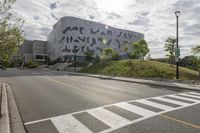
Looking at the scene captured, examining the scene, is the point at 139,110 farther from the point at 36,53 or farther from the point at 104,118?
the point at 36,53

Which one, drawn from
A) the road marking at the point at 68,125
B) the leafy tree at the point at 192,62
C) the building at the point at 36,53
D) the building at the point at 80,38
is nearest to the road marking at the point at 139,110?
the road marking at the point at 68,125

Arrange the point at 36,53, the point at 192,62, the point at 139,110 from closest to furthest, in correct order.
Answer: the point at 139,110
the point at 192,62
the point at 36,53

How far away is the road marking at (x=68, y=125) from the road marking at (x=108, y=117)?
2.82ft

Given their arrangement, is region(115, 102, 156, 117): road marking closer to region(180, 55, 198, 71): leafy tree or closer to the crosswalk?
the crosswalk

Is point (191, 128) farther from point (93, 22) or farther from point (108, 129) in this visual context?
point (93, 22)

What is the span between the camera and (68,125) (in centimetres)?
629

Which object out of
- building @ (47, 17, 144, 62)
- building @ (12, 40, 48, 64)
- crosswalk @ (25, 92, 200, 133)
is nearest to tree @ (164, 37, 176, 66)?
crosswalk @ (25, 92, 200, 133)

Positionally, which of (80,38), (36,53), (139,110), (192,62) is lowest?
(139,110)

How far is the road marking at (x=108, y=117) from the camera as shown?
6.48m

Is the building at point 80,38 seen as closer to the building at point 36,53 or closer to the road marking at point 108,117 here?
the building at point 36,53

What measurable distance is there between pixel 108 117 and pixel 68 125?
1585mm

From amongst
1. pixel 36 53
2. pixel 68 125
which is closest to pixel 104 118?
pixel 68 125

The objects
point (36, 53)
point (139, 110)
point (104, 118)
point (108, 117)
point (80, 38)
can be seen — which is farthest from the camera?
point (36, 53)

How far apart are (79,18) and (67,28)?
27.9 feet
